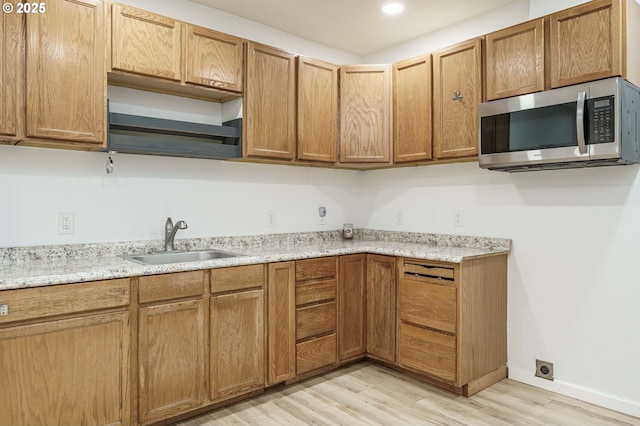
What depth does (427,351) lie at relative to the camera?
2.87 m

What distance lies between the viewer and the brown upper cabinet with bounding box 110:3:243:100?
2.46m

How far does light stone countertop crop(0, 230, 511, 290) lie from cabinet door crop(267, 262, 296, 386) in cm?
11

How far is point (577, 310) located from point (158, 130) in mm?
2916

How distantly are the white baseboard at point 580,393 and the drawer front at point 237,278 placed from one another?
1920mm

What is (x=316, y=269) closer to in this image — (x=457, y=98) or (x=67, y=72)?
(x=457, y=98)

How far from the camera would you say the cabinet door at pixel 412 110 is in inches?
127

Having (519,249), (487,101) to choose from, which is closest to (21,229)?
(487,101)

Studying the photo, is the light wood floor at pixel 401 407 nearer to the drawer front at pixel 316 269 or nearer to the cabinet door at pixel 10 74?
the drawer front at pixel 316 269

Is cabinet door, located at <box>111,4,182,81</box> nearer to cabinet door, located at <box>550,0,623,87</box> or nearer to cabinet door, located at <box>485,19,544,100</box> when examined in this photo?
cabinet door, located at <box>485,19,544,100</box>

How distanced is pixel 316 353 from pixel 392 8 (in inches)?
99.2

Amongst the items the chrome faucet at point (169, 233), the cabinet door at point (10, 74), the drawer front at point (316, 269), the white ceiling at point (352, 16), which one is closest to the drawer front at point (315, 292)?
the drawer front at point (316, 269)

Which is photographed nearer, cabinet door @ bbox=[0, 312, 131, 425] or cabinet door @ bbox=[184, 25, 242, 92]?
cabinet door @ bbox=[0, 312, 131, 425]

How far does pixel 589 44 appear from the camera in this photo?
7.82 ft

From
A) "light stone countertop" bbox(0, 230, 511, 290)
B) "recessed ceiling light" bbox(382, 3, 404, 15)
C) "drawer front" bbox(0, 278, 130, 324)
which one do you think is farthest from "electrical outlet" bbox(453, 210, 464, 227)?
"drawer front" bbox(0, 278, 130, 324)
